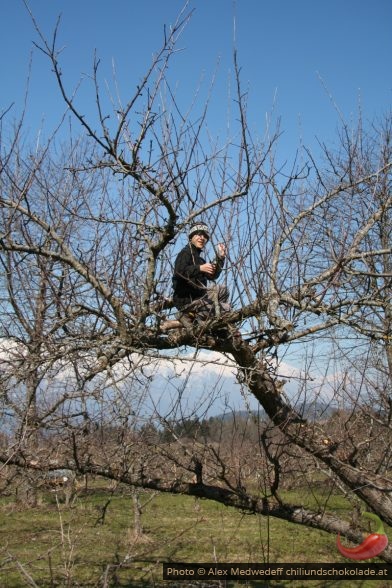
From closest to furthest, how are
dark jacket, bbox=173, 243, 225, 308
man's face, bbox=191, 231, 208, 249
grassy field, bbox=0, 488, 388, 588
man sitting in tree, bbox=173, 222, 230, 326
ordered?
man sitting in tree, bbox=173, 222, 230, 326
dark jacket, bbox=173, 243, 225, 308
man's face, bbox=191, 231, 208, 249
grassy field, bbox=0, 488, 388, 588

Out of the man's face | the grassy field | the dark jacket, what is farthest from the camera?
the grassy field

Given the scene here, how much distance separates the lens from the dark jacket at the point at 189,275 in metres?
3.11

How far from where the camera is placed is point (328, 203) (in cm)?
387

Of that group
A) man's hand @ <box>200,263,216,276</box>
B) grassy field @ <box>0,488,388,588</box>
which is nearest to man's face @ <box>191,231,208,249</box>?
man's hand @ <box>200,263,216,276</box>

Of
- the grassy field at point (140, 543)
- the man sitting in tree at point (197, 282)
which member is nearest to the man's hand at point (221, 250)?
the man sitting in tree at point (197, 282)

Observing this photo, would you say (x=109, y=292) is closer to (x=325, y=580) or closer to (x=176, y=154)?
(x=176, y=154)

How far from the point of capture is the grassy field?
20.6 ft

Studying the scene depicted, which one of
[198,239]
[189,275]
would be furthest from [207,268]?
[198,239]

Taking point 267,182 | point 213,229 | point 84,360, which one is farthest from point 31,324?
point 267,182

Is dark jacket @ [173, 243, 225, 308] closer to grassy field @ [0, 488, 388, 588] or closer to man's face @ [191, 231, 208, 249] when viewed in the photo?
man's face @ [191, 231, 208, 249]

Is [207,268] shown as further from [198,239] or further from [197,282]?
[198,239]

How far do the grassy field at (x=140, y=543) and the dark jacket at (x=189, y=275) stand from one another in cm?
322

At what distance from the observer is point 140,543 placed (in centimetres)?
857

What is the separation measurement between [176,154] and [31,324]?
1830 mm
